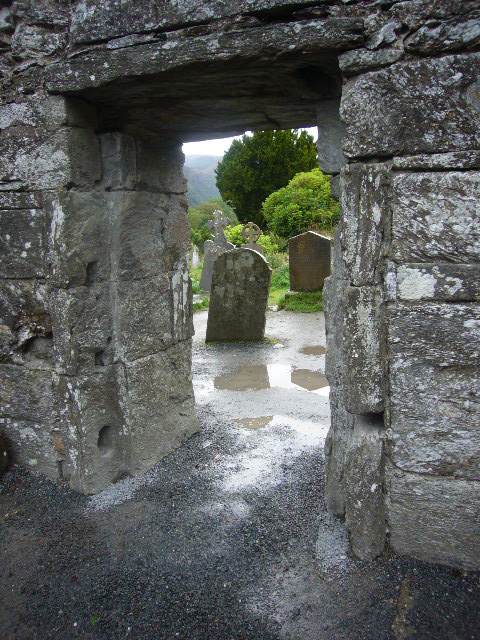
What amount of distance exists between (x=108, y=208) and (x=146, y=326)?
903 mm

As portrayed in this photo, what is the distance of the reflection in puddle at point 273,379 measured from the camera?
225 inches

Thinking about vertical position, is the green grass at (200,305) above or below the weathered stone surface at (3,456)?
above

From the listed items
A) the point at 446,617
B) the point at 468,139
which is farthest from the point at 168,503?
the point at 468,139

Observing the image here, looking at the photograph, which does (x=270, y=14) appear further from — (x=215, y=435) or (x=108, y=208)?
(x=215, y=435)

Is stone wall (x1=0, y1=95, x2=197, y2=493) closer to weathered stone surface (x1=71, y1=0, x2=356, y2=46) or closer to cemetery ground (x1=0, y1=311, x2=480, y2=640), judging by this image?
cemetery ground (x1=0, y1=311, x2=480, y2=640)

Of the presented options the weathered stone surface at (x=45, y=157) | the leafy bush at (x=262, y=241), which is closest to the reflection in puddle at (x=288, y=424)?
the weathered stone surface at (x=45, y=157)

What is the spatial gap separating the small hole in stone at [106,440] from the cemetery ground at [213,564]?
0.87 ft

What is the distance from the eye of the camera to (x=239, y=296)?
752 centimetres

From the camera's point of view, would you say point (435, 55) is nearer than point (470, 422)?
Yes

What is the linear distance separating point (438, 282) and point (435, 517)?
1225 mm

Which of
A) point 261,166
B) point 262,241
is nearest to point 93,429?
point 262,241

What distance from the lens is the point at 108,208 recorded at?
11.4ft

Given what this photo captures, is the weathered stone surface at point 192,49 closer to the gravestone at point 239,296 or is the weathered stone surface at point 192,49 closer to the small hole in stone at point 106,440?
the small hole in stone at point 106,440

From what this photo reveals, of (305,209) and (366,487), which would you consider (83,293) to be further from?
(305,209)
